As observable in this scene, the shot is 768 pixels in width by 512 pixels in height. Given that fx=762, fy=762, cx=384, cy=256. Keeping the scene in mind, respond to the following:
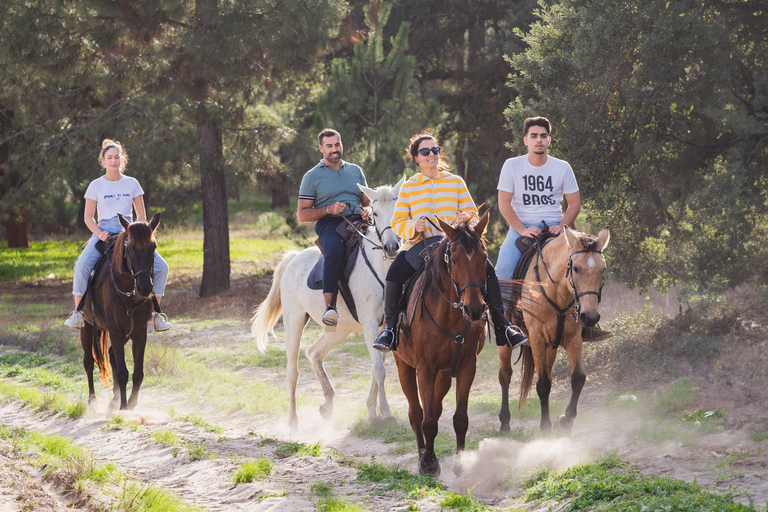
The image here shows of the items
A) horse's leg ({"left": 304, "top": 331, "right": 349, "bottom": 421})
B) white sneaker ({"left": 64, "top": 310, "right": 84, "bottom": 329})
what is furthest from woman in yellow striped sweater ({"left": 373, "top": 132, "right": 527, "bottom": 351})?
white sneaker ({"left": 64, "top": 310, "right": 84, "bottom": 329})

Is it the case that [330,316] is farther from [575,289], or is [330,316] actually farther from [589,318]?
[589,318]

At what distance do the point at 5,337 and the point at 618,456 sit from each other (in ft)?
40.3

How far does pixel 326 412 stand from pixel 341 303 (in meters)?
1.36

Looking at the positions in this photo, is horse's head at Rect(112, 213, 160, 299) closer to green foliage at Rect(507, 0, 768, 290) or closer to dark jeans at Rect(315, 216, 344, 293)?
dark jeans at Rect(315, 216, 344, 293)

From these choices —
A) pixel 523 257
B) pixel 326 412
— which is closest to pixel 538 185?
pixel 523 257

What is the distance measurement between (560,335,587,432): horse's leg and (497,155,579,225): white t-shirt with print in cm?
134

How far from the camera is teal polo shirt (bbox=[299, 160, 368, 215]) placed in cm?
833

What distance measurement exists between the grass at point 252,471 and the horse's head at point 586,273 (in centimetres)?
298

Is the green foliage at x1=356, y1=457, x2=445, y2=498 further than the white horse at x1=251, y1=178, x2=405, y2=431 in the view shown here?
No

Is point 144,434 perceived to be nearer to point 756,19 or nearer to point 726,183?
point 726,183

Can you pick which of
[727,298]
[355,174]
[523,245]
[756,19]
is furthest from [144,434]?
[756,19]

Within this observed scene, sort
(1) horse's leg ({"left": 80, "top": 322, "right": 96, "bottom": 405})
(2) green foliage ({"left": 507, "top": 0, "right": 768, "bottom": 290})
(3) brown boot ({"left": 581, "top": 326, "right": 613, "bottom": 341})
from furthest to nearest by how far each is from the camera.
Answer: (2) green foliage ({"left": 507, "top": 0, "right": 768, "bottom": 290}) → (1) horse's leg ({"left": 80, "top": 322, "right": 96, "bottom": 405}) → (3) brown boot ({"left": 581, "top": 326, "right": 613, "bottom": 341})

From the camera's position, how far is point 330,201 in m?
8.41

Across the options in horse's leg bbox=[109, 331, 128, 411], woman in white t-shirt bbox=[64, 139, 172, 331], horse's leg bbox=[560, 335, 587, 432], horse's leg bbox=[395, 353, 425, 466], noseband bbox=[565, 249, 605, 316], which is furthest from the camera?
woman in white t-shirt bbox=[64, 139, 172, 331]
